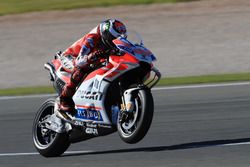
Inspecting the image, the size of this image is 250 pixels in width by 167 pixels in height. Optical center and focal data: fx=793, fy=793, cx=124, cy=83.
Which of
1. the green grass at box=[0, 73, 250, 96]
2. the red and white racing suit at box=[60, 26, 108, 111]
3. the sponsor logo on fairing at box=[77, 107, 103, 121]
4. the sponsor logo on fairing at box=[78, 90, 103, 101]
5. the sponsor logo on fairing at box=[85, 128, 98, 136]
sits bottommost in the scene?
the green grass at box=[0, 73, 250, 96]

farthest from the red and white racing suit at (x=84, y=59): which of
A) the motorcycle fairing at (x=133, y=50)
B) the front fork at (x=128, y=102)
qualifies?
the front fork at (x=128, y=102)

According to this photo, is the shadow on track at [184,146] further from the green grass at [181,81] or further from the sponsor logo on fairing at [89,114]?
the green grass at [181,81]

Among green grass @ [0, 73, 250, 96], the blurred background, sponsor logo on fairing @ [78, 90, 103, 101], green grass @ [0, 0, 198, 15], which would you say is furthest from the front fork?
green grass @ [0, 0, 198, 15]

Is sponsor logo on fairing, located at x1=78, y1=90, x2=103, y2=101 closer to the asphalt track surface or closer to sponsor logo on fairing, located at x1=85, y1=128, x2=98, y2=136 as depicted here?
sponsor logo on fairing, located at x1=85, y1=128, x2=98, y2=136

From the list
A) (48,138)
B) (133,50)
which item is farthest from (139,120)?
(48,138)

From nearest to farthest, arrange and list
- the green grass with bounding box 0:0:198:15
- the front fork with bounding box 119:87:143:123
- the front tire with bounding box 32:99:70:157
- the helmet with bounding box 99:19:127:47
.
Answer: the front fork with bounding box 119:87:143:123 → the helmet with bounding box 99:19:127:47 → the front tire with bounding box 32:99:70:157 → the green grass with bounding box 0:0:198:15

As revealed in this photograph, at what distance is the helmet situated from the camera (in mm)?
8352

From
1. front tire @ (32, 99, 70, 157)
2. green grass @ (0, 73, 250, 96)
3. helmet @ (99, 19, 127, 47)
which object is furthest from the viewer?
green grass @ (0, 73, 250, 96)

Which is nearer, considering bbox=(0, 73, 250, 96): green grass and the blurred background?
bbox=(0, 73, 250, 96): green grass

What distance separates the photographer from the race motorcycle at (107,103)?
806 centimetres

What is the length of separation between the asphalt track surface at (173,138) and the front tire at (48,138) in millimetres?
114

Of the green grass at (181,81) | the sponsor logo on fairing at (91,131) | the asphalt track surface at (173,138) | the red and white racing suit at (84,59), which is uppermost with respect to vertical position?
the red and white racing suit at (84,59)

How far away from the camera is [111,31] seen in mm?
8352

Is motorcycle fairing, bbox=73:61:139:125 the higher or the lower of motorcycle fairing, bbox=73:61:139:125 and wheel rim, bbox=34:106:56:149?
the higher
